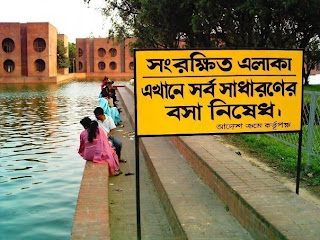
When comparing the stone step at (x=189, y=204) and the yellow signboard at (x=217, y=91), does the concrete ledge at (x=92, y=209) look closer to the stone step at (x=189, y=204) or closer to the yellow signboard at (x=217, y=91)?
the stone step at (x=189, y=204)

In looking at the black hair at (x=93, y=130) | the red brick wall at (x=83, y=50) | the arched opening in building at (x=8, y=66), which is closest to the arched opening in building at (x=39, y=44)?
the arched opening in building at (x=8, y=66)

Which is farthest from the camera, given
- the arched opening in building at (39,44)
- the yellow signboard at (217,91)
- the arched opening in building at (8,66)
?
the arched opening in building at (8,66)

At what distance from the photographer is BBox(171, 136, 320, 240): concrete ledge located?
381 centimetres

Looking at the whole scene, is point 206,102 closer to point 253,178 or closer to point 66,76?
point 253,178

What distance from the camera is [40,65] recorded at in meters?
58.0

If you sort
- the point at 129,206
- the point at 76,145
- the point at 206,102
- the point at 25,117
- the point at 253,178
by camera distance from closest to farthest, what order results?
Result: the point at 206,102 → the point at 253,178 → the point at 129,206 → the point at 76,145 → the point at 25,117

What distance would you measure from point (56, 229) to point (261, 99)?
310cm

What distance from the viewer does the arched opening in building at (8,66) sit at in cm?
5738

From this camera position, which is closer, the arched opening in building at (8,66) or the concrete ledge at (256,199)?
the concrete ledge at (256,199)

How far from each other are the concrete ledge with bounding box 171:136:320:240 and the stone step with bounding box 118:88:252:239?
0.36 feet

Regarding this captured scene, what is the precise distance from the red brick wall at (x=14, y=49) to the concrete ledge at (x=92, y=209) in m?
52.2

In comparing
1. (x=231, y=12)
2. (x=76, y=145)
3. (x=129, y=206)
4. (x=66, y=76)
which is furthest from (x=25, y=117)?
(x=66, y=76)

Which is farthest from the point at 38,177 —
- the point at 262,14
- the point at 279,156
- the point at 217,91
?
the point at 262,14

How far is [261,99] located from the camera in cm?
477
